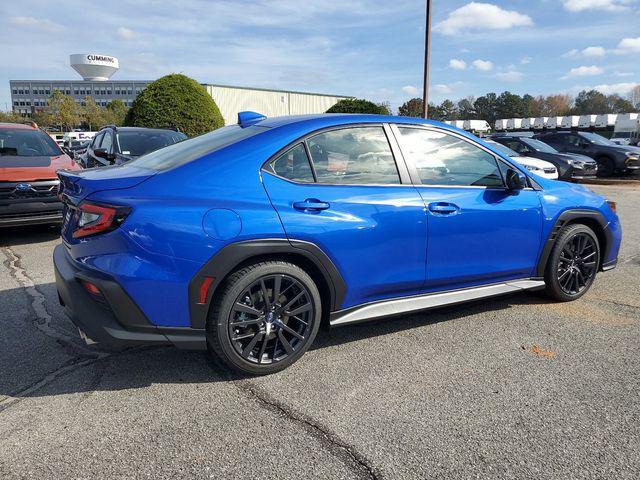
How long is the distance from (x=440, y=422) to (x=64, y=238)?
249 centimetres

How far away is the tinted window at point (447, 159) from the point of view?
11.5 feet

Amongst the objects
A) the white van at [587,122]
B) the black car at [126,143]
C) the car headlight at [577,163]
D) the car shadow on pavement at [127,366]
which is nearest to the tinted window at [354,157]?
the car shadow on pavement at [127,366]

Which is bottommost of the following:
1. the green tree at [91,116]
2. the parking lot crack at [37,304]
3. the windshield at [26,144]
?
the parking lot crack at [37,304]

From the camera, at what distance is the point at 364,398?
279cm

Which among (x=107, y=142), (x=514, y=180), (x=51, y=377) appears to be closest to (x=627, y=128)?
(x=107, y=142)

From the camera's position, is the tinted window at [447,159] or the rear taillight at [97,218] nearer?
the rear taillight at [97,218]

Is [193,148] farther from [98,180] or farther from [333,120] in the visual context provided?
[333,120]

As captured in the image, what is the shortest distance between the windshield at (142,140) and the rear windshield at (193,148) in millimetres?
4931

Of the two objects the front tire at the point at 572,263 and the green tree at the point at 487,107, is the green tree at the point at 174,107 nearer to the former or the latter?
the front tire at the point at 572,263

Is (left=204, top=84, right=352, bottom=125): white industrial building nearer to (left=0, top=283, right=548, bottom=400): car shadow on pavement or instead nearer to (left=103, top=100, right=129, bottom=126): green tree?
(left=0, top=283, right=548, bottom=400): car shadow on pavement

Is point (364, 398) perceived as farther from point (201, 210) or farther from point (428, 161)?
point (428, 161)

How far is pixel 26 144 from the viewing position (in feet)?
24.5

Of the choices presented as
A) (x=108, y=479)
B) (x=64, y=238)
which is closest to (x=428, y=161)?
(x=64, y=238)

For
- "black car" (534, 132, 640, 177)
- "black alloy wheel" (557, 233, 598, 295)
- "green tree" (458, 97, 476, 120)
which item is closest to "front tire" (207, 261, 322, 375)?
"black alloy wheel" (557, 233, 598, 295)
